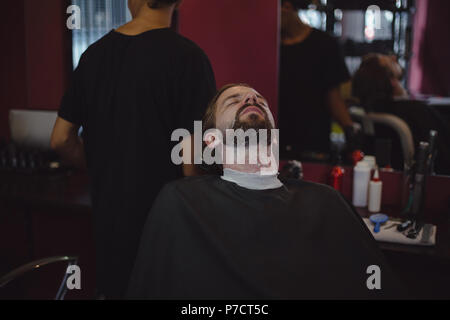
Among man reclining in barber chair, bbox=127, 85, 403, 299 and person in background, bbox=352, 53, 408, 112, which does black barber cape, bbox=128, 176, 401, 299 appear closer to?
man reclining in barber chair, bbox=127, 85, 403, 299

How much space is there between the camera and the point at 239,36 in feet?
7.80

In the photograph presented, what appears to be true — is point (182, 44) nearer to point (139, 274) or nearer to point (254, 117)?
point (254, 117)

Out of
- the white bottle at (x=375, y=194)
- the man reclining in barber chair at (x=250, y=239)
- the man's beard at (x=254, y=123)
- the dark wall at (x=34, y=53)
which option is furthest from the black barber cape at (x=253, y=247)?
the dark wall at (x=34, y=53)

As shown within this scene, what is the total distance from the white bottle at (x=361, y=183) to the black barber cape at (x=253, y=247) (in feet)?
2.49

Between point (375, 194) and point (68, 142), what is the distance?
1248mm

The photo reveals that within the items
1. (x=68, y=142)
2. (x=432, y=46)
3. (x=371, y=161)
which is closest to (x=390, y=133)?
(x=371, y=161)

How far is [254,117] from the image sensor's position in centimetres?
134

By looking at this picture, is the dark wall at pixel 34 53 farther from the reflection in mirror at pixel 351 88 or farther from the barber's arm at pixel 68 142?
the reflection in mirror at pixel 351 88

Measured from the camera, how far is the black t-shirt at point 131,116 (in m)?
1.58

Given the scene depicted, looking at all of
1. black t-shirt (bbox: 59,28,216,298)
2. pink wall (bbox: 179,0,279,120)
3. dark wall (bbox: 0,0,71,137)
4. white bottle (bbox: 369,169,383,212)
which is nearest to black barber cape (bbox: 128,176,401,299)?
black t-shirt (bbox: 59,28,216,298)

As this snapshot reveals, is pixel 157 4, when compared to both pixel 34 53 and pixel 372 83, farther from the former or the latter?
pixel 34 53

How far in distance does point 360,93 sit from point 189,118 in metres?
0.93

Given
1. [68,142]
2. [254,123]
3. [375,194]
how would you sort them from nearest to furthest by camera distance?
[254,123] → [68,142] → [375,194]

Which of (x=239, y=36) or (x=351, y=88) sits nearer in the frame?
(x=351, y=88)
